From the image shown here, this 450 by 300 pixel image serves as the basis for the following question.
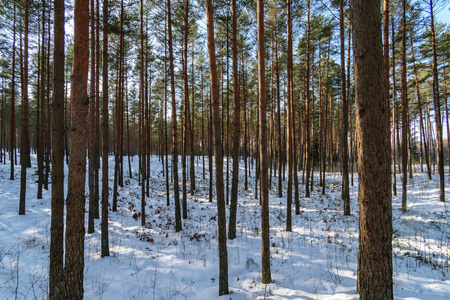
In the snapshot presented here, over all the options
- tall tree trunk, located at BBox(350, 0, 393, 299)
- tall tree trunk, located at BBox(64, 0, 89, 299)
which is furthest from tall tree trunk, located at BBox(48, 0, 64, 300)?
tall tree trunk, located at BBox(350, 0, 393, 299)

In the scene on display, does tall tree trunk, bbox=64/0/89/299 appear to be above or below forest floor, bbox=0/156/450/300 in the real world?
above

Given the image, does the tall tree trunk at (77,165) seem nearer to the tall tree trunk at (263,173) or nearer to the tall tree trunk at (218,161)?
the tall tree trunk at (218,161)

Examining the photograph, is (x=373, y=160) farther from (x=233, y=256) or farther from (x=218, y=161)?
(x=233, y=256)

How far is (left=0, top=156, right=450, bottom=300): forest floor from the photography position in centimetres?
492

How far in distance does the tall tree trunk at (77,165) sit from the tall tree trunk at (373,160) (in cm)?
478

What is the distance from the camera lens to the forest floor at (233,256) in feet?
16.1

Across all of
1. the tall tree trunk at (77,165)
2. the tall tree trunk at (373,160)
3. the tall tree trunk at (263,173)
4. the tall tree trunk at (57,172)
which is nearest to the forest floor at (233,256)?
the tall tree trunk at (263,173)

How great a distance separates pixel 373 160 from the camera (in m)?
2.49

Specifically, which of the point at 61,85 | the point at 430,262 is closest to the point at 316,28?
the point at 430,262

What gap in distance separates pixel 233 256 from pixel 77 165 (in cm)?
564

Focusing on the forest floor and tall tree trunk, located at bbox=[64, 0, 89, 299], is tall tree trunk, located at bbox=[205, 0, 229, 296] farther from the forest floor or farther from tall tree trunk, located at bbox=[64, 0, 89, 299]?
tall tree trunk, located at bbox=[64, 0, 89, 299]

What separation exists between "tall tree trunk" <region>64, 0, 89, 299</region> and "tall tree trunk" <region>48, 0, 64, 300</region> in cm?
81

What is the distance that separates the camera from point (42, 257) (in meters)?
6.58

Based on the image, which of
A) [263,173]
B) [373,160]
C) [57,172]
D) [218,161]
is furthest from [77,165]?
[373,160]
